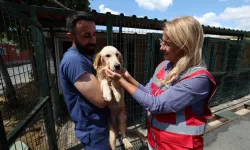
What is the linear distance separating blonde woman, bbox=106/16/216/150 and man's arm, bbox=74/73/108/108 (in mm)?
276

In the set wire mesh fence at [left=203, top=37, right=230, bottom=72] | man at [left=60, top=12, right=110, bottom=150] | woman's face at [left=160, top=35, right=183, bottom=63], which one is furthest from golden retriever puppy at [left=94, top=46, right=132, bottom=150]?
wire mesh fence at [left=203, top=37, right=230, bottom=72]

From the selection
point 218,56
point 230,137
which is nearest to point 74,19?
point 230,137

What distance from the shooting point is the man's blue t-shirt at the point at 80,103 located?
135 centimetres

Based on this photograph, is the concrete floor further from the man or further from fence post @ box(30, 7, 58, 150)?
fence post @ box(30, 7, 58, 150)

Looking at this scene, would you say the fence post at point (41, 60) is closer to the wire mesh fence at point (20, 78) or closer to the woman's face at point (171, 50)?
the wire mesh fence at point (20, 78)

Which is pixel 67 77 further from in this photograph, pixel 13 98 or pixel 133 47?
pixel 133 47

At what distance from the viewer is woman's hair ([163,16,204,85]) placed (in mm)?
1302

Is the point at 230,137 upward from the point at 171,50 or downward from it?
downward

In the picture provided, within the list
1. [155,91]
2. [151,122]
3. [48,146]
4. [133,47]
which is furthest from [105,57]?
[133,47]

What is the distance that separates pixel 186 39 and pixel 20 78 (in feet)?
5.41

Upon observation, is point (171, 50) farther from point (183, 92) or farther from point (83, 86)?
point (83, 86)

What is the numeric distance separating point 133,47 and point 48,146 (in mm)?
2973

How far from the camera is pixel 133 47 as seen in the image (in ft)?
13.9

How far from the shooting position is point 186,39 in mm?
1307
